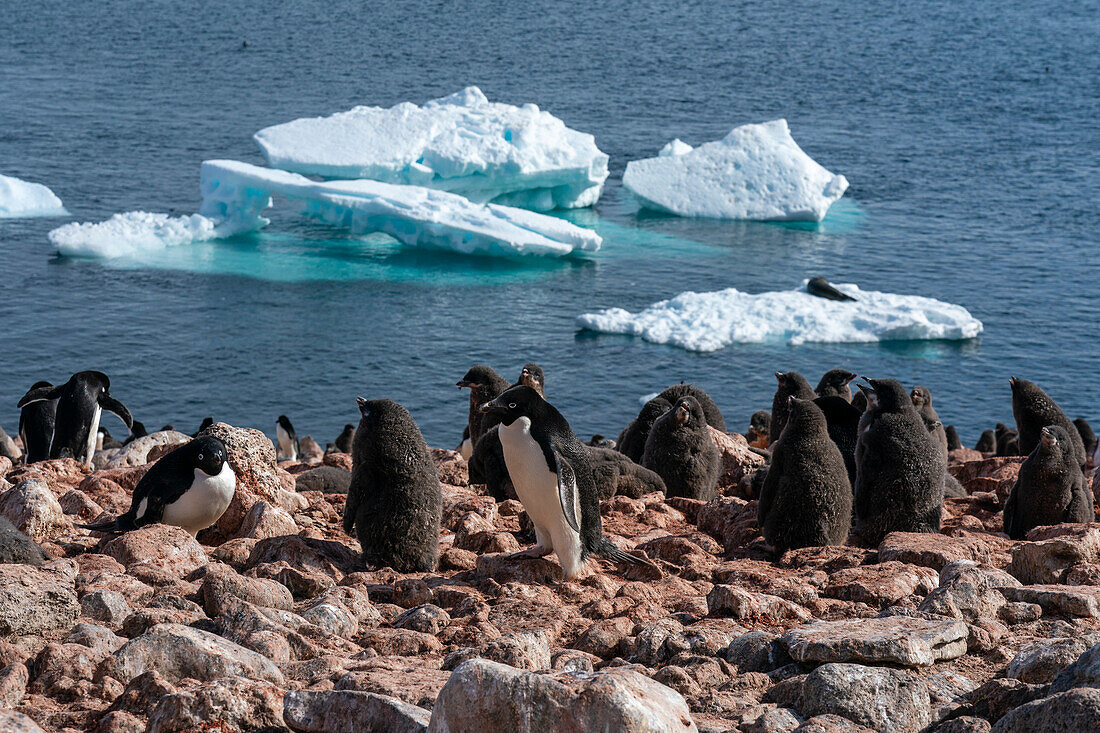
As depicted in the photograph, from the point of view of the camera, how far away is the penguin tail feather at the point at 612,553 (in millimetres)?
5652

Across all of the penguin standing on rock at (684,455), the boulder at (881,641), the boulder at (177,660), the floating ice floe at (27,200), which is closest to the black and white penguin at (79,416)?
the penguin standing on rock at (684,455)

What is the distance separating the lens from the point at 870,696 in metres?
3.49

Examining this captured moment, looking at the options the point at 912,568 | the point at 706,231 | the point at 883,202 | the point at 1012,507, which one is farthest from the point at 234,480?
the point at 883,202

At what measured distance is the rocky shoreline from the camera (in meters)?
3.11

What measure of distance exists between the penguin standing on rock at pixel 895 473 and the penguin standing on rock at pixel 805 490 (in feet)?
1.47

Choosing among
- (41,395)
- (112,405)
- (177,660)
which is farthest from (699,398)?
(177,660)

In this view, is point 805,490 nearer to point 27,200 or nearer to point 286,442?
point 286,442

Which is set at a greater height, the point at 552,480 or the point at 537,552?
the point at 552,480

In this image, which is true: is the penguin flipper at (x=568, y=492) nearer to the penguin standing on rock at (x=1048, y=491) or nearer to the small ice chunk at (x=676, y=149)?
the penguin standing on rock at (x=1048, y=491)

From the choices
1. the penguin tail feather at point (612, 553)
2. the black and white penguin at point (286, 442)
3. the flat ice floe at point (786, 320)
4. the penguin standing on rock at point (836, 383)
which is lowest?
the black and white penguin at point (286, 442)

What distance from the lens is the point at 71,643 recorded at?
3.82 meters

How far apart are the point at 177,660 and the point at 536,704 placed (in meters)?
1.31

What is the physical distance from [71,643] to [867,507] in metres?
4.65

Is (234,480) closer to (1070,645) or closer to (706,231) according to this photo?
(1070,645)
